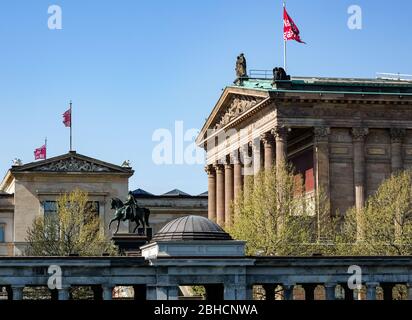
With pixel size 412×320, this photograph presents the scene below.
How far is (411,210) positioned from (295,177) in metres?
17.2

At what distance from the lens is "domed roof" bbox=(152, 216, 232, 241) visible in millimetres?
77125

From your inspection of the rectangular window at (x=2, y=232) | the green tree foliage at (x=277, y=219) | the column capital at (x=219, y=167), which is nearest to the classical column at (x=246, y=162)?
the column capital at (x=219, y=167)

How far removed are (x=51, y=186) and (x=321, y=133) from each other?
55641 millimetres

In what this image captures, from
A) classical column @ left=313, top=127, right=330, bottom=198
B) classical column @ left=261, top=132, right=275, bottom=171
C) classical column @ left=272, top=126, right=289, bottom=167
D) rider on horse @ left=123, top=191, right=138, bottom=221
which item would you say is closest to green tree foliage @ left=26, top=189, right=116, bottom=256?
rider on horse @ left=123, top=191, right=138, bottom=221

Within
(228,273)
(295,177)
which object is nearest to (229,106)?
→ (295,177)

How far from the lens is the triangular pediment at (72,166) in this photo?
15825cm

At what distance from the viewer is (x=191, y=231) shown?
7750 cm

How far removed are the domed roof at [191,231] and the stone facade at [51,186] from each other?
78.2 metres

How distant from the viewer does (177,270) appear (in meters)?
75.9

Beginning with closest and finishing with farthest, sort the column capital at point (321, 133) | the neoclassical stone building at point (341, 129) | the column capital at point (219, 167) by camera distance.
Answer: the neoclassical stone building at point (341, 129) < the column capital at point (321, 133) < the column capital at point (219, 167)

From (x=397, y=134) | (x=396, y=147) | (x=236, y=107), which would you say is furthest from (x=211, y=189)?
(x=397, y=134)

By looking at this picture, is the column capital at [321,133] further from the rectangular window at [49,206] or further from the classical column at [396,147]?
the rectangular window at [49,206]

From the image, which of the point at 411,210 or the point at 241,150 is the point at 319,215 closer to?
the point at 411,210

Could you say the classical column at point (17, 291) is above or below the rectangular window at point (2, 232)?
below
